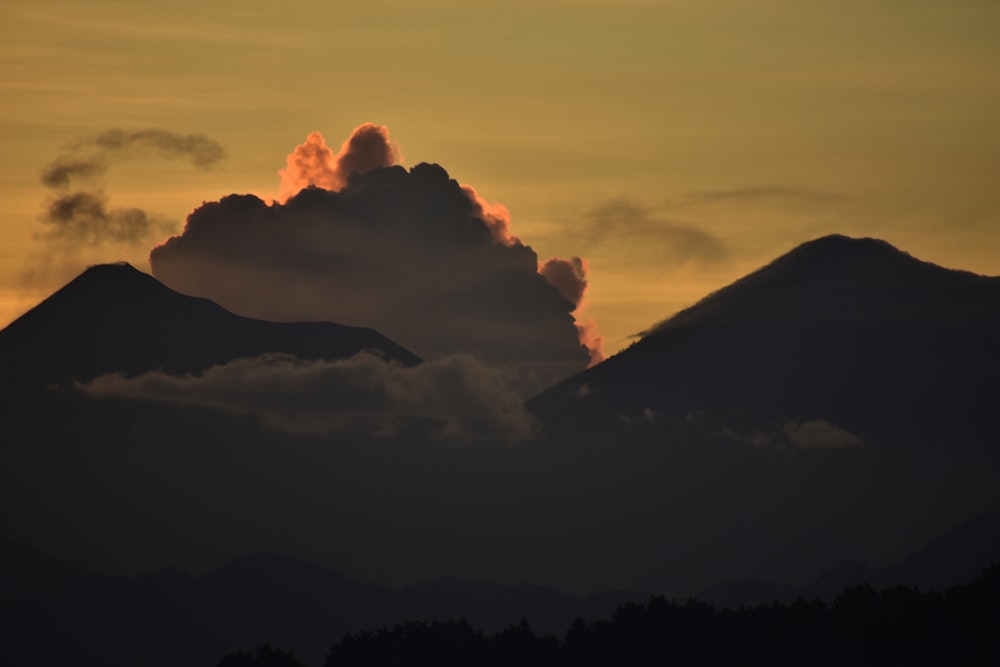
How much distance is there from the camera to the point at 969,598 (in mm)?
164000

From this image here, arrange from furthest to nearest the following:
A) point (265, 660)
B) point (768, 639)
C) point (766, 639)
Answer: point (265, 660), point (766, 639), point (768, 639)

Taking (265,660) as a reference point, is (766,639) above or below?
below

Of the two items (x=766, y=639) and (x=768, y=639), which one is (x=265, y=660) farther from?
(x=768, y=639)

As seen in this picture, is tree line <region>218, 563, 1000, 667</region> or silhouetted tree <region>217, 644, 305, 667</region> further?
silhouetted tree <region>217, 644, 305, 667</region>

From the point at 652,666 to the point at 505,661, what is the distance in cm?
1670

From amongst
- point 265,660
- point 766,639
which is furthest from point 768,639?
point 265,660

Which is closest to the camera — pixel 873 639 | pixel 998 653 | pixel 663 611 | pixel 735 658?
pixel 998 653

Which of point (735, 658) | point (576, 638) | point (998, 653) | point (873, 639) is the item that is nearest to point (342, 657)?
point (576, 638)

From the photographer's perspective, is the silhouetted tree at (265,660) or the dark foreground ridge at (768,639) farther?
the silhouetted tree at (265,660)

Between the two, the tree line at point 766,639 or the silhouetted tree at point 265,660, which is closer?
the tree line at point 766,639

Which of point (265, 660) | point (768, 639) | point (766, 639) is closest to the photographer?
point (768, 639)

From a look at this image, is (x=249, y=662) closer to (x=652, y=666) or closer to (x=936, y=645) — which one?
(x=652, y=666)

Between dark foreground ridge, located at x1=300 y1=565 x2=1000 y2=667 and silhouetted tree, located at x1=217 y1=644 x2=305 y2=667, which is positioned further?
silhouetted tree, located at x1=217 y1=644 x2=305 y2=667

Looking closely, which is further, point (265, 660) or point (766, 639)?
point (265, 660)
